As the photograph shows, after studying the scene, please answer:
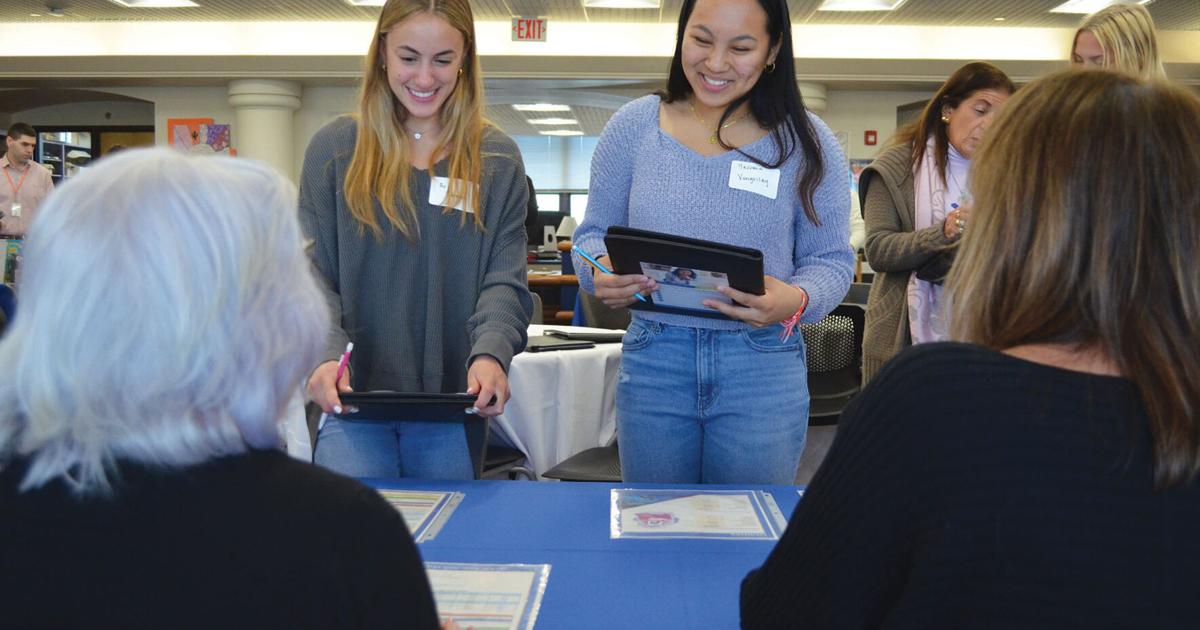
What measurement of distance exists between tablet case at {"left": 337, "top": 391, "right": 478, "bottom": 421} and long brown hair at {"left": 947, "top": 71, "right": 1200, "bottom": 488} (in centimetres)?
89

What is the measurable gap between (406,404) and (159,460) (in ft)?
2.58

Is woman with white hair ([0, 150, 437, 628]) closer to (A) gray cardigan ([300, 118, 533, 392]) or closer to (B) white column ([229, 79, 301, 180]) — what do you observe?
(A) gray cardigan ([300, 118, 533, 392])

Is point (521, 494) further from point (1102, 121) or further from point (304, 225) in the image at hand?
point (1102, 121)

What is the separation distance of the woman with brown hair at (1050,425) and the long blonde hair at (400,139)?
107 cm

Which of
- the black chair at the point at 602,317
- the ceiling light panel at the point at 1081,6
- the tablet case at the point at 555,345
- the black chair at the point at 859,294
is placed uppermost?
the ceiling light panel at the point at 1081,6

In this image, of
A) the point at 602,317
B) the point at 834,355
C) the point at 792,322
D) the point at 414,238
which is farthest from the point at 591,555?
the point at 602,317

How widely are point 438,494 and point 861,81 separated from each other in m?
10.0

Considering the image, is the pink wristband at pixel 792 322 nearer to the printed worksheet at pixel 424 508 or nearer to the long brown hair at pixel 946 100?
the printed worksheet at pixel 424 508

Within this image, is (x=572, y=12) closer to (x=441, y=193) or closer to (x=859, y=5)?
(x=859, y=5)

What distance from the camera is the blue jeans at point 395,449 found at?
5.46 feet

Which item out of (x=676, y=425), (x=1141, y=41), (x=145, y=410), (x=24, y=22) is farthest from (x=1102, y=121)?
(x=24, y=22)

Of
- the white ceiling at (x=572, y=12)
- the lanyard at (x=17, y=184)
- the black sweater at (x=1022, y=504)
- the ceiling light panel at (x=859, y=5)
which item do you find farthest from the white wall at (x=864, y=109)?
the black sweater at (x=1022, y=504)

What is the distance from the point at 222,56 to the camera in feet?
34.5

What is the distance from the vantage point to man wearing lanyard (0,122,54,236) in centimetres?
893
